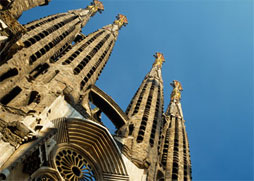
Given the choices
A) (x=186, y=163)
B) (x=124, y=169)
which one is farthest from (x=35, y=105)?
(x=186, y=163)

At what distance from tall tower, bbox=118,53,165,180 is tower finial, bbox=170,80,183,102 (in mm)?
8780

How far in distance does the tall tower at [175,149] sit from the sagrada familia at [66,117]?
0.08 meters

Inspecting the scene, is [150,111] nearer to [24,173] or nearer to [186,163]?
[186,163]

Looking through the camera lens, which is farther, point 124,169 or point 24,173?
point 124,169

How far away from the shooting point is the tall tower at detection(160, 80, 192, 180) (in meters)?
25.4

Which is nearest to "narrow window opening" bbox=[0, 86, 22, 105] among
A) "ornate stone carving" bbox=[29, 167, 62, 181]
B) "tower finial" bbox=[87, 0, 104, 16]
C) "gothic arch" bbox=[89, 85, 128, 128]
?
"ornate stone carving" bbox=[29, 167, 62, 181]

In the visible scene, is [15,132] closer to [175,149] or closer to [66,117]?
[66,117]

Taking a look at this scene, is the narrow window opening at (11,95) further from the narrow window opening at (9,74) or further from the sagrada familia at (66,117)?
the narrow window opening at (9,74)

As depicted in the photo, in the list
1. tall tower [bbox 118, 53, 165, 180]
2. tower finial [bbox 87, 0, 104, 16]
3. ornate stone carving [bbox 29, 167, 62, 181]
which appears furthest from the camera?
tower finial [bbox 87, 0, 104, 16]

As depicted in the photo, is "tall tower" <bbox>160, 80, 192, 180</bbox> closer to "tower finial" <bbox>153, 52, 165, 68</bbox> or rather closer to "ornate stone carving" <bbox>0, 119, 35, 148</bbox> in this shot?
"tower finial" <bbox>153, 52, 165, 68</bbox>

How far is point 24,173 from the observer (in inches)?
488

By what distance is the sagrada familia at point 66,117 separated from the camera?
12927mm

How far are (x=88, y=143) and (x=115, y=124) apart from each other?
631 cm

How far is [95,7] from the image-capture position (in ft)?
130
